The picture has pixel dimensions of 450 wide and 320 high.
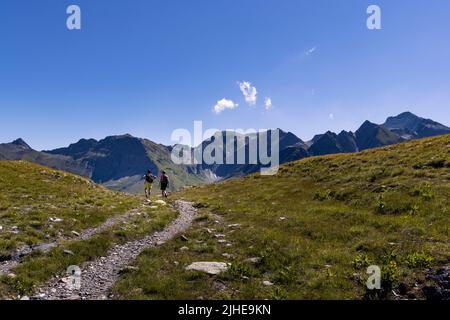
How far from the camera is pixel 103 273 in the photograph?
14328 mm

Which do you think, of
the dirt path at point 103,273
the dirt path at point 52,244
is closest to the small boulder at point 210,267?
the dirt path at point 103,273

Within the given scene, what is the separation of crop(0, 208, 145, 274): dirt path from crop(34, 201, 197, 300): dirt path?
233 cm

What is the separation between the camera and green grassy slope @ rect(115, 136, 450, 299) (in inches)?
488

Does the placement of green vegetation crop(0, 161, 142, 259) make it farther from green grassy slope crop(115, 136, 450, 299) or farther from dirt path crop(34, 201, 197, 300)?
green grassy slope crop(115, 136, 450, 299)

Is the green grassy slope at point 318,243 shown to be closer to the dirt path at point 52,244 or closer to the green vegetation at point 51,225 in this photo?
the green vegetation at point 51,225

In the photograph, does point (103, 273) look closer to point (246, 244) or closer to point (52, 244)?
point (52, 244)

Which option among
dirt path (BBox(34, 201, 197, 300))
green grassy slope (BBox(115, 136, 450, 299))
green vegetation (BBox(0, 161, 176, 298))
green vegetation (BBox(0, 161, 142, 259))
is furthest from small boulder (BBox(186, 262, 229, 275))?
green vegetation (BBox(0, 161, 142, 259))

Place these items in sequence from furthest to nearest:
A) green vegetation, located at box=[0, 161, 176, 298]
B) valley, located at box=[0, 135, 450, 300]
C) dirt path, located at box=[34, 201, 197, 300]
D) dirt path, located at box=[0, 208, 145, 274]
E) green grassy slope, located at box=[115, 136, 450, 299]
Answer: dirt path, located at box=[0, 208, 145, 274], green vegetation, located at box=[0, 161, 176, 298], green grassy slope, located at box=[115, 136, 450, 299], valley, located at box=[0, 135, 450, 300], dirt path, located at box=[34, 201, 197, 300]

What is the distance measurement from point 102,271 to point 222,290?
5276 millimetres

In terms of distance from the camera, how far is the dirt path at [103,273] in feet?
39.3

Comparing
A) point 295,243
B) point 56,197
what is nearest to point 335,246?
point 295,243

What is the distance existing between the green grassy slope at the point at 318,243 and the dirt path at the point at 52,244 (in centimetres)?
458

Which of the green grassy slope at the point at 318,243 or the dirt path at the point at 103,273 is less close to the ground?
the green grassy slope at the point at 318,243

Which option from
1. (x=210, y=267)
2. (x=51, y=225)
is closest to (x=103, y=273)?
(x=210, y=267)
